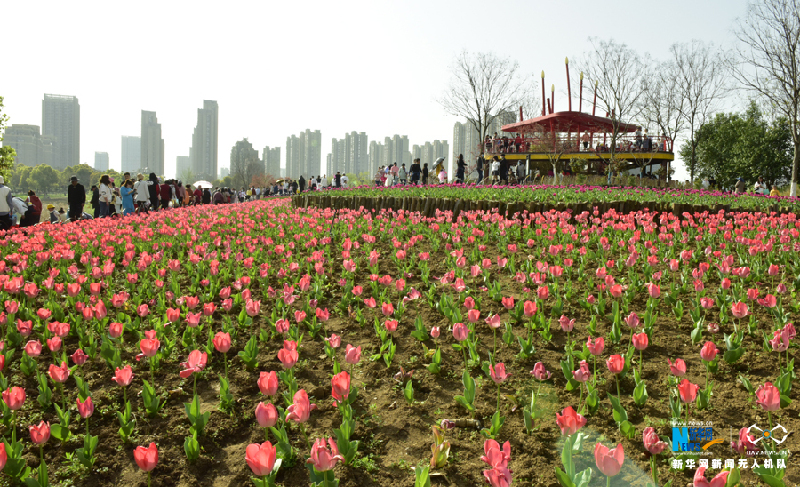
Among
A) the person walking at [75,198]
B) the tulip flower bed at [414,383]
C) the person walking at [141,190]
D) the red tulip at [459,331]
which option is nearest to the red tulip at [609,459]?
the tulip flower bed at [414,383]

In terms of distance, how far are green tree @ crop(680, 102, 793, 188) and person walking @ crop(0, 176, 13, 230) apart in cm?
4192

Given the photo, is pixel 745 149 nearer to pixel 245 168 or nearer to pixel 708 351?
pixel 708 351

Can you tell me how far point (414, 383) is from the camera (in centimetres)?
325

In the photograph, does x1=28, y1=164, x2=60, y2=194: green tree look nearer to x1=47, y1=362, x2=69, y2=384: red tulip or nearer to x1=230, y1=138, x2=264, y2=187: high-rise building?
x1=230, y1=138, x2=264, y2=187: high-rise building

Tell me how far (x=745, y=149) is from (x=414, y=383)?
48.9 metres

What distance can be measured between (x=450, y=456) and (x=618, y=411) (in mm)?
837

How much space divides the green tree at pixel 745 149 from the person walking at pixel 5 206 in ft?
138

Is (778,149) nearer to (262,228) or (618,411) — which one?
(262,228)

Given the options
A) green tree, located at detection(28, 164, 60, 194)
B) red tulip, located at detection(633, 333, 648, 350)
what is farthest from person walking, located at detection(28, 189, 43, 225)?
green tree, located at detection(28, 164, 60, 194)

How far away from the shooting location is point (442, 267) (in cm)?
601

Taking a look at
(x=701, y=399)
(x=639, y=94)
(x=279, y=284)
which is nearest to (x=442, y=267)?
(x=279, y=284)

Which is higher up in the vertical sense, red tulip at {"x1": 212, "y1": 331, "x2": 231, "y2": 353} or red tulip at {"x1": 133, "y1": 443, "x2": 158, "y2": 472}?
red tulip at {"x1": 212, "y1": 331, "x2": 231, "y2": 353}

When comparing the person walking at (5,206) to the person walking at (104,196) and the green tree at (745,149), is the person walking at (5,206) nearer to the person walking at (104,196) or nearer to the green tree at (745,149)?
the person walking at (104,196)

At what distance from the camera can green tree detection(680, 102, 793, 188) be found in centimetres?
4103
